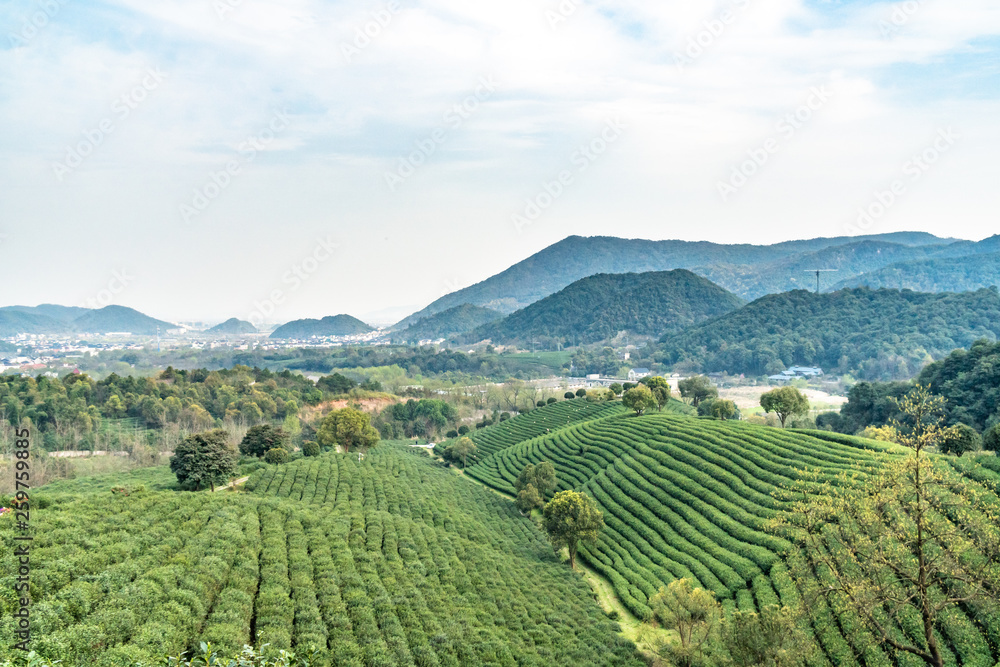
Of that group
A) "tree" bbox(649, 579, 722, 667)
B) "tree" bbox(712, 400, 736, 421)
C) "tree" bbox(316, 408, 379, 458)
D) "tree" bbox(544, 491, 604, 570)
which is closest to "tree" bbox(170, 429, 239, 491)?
"tree" bbox(316, 408, 379, 458)

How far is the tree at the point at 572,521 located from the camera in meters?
36.4

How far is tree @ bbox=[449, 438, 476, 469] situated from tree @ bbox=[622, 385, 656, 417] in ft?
67.3

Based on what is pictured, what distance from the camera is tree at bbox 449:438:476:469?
70250 mm

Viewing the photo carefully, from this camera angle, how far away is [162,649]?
14.9m

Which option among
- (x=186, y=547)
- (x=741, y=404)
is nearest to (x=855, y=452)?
(x=186, y=547)

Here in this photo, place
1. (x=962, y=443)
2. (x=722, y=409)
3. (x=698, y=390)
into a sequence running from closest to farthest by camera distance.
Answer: (x=962, y=443) → (x=722, y=409) → (x=698, y=390)

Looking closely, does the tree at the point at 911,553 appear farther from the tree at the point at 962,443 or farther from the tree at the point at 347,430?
the tree at the point at 347,430

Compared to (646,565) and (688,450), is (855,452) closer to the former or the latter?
(688,450)

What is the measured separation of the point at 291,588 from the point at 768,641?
1687 centimetres

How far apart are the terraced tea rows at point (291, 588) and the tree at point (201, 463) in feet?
37.4

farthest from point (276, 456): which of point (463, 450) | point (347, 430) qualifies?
point (463, 450)

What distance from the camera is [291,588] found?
21.2 metres

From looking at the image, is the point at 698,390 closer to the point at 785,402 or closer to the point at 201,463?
the point at 785,402

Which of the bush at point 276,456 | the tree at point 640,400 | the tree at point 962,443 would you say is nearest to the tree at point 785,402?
the tree at point 640,400
